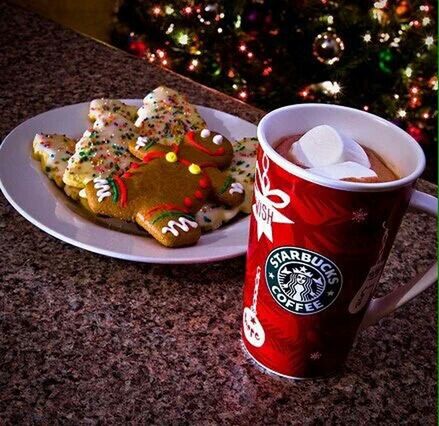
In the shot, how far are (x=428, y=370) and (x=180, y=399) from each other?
24 centimetres

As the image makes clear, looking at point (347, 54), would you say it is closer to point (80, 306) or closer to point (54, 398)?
point (80, 306)

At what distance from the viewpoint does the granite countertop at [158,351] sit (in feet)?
1.74

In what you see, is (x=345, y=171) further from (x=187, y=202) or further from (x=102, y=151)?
(x=102, y=151)

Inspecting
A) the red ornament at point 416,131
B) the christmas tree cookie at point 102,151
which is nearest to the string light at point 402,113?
the red ornament at point 416,131

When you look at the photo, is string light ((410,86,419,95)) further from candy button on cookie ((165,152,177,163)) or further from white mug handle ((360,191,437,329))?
white mug handle ((360,191,437,329))

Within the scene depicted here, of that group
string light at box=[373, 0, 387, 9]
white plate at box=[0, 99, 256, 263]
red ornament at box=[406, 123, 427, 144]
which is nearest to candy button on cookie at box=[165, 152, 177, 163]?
white plate at box=[0, 99, 256, 263]

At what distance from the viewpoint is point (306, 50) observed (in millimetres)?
1819

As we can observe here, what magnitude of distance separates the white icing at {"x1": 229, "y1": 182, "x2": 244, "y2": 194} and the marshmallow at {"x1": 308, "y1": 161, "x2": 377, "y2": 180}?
0.84 ft

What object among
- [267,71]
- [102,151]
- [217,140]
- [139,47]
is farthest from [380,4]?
[102,151]

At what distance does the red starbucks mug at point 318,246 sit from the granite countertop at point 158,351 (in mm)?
34

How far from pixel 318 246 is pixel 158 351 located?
0.63 ft

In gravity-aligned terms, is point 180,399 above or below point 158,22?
above

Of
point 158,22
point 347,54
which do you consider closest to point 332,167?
point 347,54

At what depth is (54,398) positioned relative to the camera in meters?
0.52
